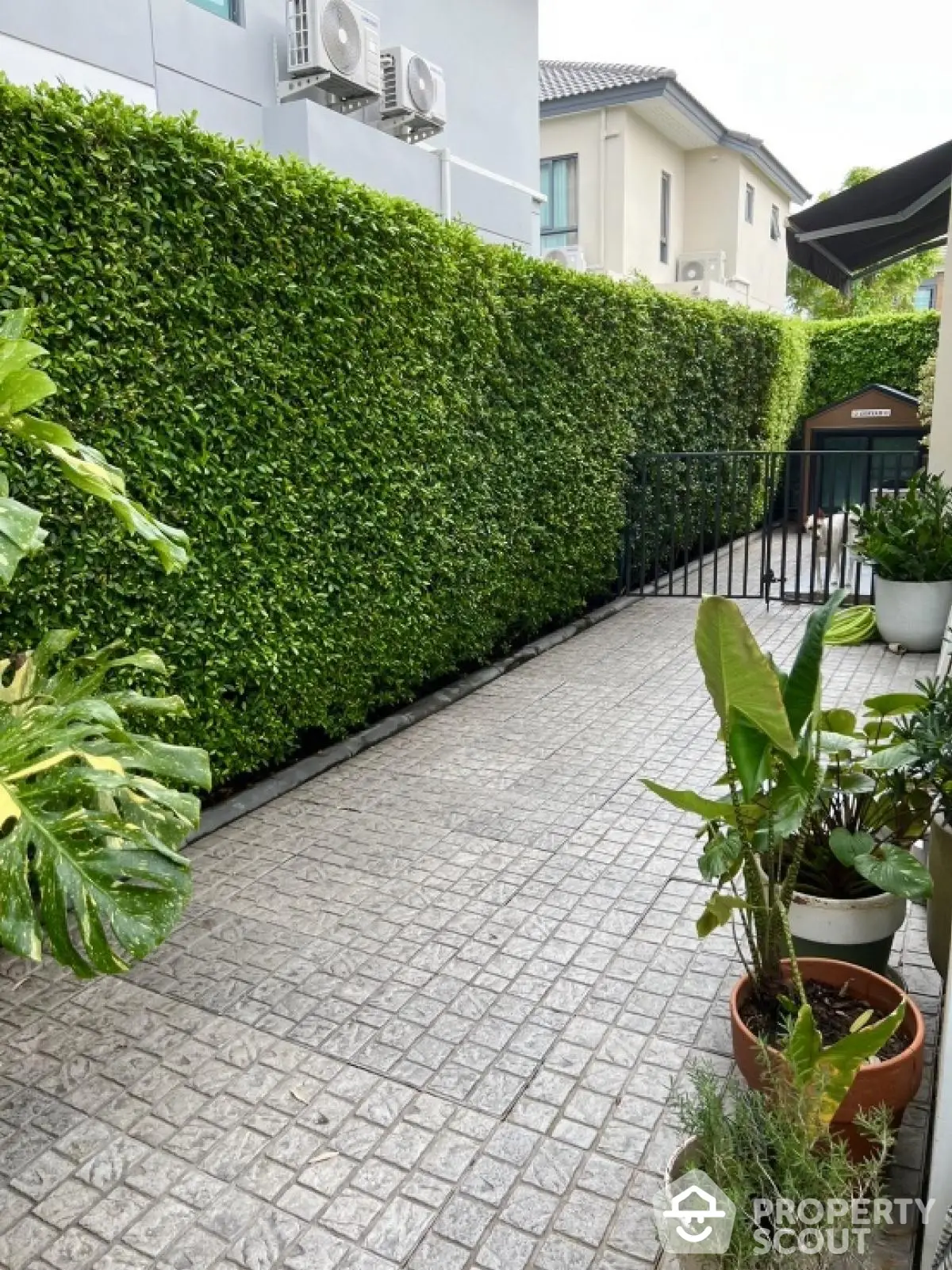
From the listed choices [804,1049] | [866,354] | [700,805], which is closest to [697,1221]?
[804,1049]

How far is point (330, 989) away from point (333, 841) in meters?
1.08

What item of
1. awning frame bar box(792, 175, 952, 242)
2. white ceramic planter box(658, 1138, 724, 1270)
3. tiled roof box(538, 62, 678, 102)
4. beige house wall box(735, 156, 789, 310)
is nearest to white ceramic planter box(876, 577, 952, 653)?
awning frame bar box(792, 175, 952, 242)

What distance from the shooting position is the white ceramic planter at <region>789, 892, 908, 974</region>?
8.03 ft

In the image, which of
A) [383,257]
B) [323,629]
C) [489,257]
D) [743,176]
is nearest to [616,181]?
[743,176]

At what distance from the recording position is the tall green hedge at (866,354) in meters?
13.6

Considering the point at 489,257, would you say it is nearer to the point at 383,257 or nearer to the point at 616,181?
the point at 383,257

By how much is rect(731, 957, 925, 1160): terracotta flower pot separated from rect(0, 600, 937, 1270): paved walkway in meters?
0.24

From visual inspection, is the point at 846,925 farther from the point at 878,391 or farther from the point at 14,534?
the point at 878,391

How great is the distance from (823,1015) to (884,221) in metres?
7.99

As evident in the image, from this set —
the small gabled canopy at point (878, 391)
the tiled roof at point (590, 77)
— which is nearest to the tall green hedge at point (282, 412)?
the small gabled canopy at point (878, 391)

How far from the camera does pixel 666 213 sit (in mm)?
18469

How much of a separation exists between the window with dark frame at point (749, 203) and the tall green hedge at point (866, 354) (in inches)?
257

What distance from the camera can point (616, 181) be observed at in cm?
1633

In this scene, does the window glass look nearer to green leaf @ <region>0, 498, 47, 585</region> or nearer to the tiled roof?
the tiled roof
